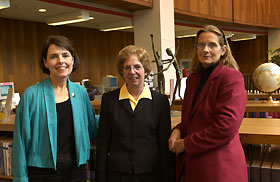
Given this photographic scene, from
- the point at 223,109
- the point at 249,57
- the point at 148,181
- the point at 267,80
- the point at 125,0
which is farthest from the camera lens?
the point at 249,57

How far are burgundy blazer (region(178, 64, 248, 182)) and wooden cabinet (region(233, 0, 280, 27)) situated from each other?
9.37 meters

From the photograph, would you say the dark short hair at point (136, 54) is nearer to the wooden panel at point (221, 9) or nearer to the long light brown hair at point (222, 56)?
the long light brown hair at point (222, 56)

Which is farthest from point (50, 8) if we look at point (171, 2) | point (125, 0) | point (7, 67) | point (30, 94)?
point (30, 94)

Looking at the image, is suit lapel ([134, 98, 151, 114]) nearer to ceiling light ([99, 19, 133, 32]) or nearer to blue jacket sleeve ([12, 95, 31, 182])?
blue jacket sleeve ([12, 95, 31, 182])

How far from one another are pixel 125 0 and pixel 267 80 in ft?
11.7

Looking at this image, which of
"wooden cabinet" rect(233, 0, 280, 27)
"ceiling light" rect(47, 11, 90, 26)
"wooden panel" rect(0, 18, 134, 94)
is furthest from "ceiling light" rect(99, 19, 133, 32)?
"wooden cabinet" rect(233, 0, 280, 27)

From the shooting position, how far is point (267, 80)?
387 cm

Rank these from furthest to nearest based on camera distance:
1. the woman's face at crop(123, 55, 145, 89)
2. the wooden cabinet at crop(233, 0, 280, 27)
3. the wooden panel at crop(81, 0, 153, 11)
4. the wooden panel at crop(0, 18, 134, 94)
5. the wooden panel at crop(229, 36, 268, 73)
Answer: the wooden panel at crop(229, 36, 268, 73)
the wooden cabinet at crop(233, 0, 280, 27)
the wooden panel at crop(0, 18, 134, 94)
the wooden panel at crop(81, 0, 153, 11)
the woman's face at crop(123, 55, 145, 89)

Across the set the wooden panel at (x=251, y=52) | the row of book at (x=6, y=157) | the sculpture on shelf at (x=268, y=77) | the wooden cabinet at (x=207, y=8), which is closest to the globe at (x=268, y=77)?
the sculpture on shelf at (x=268, y=77)

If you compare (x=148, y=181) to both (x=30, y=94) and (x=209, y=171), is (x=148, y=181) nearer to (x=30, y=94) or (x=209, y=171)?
(x=209, y=171)

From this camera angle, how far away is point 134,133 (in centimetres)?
182

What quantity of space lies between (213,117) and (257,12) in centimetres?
1112

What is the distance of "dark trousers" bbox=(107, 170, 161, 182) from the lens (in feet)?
5.96

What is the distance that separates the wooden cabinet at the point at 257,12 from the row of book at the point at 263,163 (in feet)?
28.5
